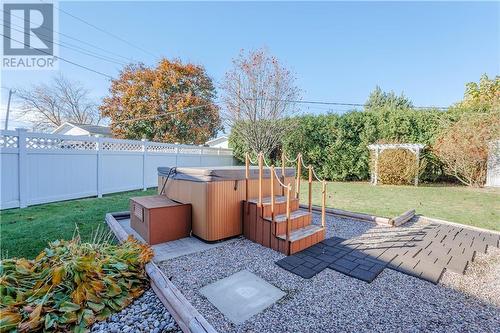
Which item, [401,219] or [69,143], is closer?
[401,219]

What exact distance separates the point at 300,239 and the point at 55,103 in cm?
2802

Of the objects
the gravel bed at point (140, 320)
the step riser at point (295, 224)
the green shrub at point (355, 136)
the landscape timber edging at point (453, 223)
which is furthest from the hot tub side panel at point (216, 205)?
the green shrub at point (355, 136)

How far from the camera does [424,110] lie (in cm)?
1048

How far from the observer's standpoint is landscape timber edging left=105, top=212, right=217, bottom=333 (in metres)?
1.58

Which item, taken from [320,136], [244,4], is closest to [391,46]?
[320,136]

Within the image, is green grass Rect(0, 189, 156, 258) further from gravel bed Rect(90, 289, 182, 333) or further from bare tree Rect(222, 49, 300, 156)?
bare tree Rect(222, 49, 300, 156)

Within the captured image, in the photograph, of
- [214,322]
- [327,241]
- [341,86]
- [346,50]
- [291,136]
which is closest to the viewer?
[214,322]

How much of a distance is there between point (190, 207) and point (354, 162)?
9.96 metres

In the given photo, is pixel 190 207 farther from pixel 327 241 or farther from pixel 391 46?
pixel 391 46

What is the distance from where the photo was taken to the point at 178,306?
1795 millimetres

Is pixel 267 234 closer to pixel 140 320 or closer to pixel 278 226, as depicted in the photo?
pixel 278 226

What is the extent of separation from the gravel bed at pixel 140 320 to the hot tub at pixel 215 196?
54.4 inches

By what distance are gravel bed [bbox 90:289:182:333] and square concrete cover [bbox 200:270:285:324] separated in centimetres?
40

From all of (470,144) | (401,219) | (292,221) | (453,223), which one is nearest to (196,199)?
(292,221)
